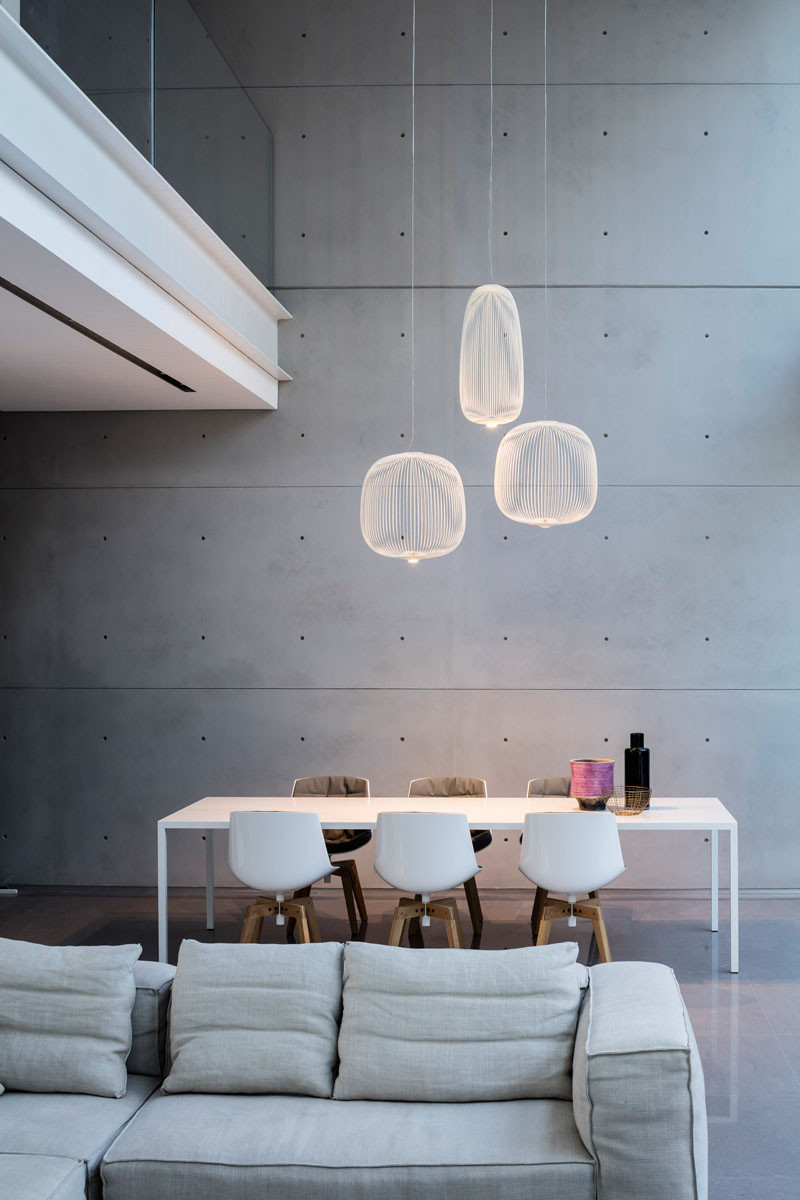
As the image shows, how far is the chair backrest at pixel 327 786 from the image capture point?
612 cm

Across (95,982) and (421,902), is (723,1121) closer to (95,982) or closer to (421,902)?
(421,902)

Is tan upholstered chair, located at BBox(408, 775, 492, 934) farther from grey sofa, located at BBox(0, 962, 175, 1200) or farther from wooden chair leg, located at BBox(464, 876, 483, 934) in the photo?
grey sofa, located at BBox(0, 962, 175, 1200)

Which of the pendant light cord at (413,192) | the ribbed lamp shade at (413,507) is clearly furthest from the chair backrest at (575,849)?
the pendant light cord at (413,192)

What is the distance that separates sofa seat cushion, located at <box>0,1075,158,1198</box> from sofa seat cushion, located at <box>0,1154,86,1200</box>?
0.06ft

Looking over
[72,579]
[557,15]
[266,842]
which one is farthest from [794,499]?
[72,579]

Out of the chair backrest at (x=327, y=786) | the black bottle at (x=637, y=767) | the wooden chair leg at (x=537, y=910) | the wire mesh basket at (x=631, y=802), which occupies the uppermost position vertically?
the black bottle at (x=637, y=767)

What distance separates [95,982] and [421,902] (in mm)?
2296

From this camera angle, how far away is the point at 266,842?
491 centimetres

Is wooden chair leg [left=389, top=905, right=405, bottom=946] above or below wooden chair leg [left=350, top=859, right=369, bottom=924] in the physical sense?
above

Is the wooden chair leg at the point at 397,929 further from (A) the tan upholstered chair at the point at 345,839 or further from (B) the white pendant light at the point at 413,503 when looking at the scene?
(B) the white pendant light at the point at 413,503

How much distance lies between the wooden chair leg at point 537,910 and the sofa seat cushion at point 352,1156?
271 centimetres

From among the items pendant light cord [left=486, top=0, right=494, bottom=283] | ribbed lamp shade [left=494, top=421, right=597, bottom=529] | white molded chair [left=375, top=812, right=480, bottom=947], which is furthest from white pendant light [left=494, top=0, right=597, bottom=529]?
pendant light cord [left=486, top=0, right=494, bottom=283]

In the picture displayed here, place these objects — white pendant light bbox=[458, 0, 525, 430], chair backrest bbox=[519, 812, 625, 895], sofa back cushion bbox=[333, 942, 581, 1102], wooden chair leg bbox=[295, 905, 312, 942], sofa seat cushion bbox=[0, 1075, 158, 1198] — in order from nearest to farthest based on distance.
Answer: sofa seat cushion bbox=[0, 1075, 158, 1198], sofa back cushion bbox=[333, 942, 581, 1102], white pendant light bbox=[458, 0, 525, 430], chair backrest bbox=[519, 812, 625, 895], wooden chair leg bbox=[295, 905, 312, 942]

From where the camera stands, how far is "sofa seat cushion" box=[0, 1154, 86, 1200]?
2.40 m
